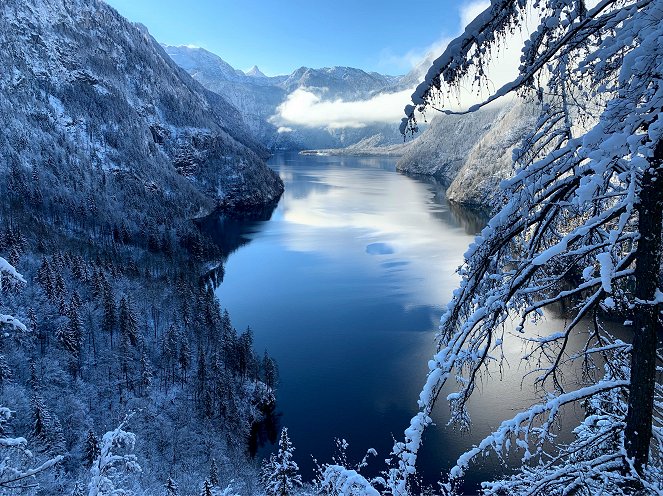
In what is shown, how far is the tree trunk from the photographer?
3330 mm

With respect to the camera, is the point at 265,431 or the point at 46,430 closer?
the point at 46,430

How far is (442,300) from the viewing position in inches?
3059

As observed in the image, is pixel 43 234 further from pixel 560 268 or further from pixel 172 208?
pixel 560 268

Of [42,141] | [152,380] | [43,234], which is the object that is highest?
[42,141]

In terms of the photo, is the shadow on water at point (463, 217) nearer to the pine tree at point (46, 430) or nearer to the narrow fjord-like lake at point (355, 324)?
the narrow fjord-like lake at point (355, 324)

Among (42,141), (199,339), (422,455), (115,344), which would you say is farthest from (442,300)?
(42,141)

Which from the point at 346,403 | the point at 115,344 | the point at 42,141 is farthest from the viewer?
the point at 42,141

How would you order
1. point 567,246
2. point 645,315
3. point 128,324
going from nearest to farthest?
point 567,246 → point 645,315 → point 128,324

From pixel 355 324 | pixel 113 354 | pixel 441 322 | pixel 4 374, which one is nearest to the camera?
pixel 441 322

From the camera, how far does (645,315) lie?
3695 mm

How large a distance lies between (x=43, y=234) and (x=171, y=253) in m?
31.7

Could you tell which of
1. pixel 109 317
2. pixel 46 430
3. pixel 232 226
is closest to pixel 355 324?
pixel 109 317

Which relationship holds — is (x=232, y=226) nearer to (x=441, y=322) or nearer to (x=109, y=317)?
(x=109, y=317)

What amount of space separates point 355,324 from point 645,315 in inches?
2686
